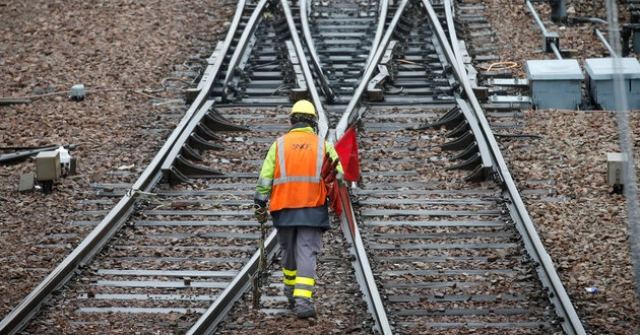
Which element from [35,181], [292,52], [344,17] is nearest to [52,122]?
[35,181]

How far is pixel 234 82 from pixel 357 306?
7139 millimetres

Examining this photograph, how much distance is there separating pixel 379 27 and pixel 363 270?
27.3 ft

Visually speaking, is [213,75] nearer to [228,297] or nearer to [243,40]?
[243,40]

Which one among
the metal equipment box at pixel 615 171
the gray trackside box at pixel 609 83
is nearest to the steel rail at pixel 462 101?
the metal equipment box at pixel 615 171

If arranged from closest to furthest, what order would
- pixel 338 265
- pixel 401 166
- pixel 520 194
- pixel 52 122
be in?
pixel 338 265
pixel 520 194
pixel 401 166
pixel 52 122

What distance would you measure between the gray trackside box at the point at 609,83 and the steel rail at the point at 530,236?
5.20ft

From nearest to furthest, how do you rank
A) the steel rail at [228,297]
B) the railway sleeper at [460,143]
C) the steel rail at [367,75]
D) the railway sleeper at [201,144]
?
1. the steel rail at [228,297]
2. the railway sleeper at [460,143]
3. the railway sleeper at [201,144]
4. the steel rail at [367,75]

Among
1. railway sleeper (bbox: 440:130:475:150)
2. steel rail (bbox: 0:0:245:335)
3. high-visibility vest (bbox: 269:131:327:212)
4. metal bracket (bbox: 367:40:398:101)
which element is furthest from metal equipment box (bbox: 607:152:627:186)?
steel rail (bbox: 0:0:245:335)

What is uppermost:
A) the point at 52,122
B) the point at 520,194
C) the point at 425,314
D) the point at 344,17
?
the point at 344,17

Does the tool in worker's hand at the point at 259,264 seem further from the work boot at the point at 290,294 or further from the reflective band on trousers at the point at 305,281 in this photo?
the reflective band on trousers at the point at 305,281

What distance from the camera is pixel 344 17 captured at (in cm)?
2073

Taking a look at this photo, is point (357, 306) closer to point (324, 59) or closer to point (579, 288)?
point (579, 288)

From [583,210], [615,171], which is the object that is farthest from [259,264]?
[615,171]

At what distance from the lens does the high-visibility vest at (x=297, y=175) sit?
35.2 feet
